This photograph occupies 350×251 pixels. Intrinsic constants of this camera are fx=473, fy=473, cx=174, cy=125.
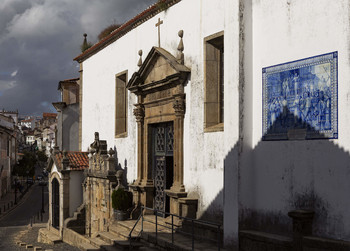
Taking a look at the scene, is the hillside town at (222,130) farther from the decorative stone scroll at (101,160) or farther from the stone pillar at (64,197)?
the stone pillar at (64,197)

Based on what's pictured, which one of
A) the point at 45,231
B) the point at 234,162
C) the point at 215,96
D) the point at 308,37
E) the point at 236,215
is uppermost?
the point at 308,37

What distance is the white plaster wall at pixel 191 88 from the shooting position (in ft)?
38.7

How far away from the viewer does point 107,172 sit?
56.9 ft

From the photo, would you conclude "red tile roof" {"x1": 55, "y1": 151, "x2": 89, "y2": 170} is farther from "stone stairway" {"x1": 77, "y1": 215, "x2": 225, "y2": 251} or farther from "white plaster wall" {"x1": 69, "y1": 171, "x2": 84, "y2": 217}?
"stone stairway" {"x1": 77, "y1": 215, "x2": 225, "y2": 251}

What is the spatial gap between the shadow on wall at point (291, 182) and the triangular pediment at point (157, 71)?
381 centimetres

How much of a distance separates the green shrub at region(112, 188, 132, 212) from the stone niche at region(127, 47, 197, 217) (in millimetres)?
277

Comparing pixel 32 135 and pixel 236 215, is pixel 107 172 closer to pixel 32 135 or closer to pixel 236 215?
pixel 236 215

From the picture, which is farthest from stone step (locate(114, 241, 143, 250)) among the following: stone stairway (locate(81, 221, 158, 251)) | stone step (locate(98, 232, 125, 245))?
stone step (locate(98, 232, 125, 245))

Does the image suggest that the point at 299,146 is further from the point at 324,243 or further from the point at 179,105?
the point at 179,105

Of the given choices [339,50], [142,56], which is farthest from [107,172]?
[339,50]

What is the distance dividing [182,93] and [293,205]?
203 inches

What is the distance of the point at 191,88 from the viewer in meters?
12.9

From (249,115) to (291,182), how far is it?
5.86ft

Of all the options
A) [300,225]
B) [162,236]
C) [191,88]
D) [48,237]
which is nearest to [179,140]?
[191,88]
